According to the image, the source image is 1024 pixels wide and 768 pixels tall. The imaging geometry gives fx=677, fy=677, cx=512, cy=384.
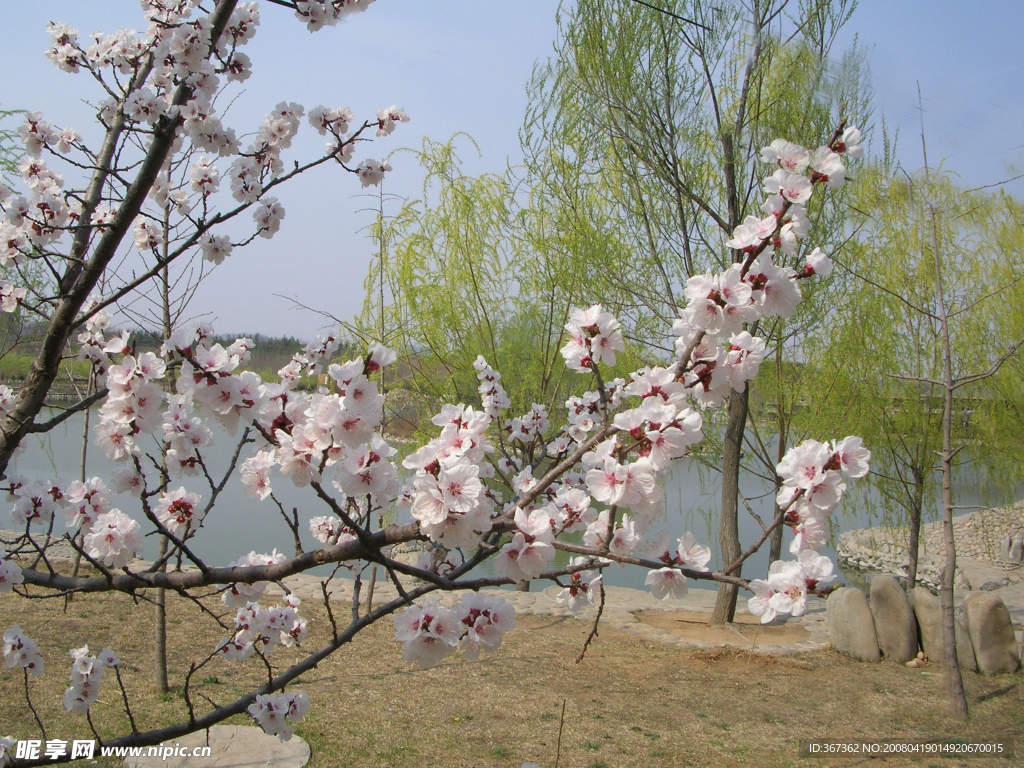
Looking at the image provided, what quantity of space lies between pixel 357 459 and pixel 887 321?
7424 millimetres

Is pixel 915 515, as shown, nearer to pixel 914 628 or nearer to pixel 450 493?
pixel 914 628

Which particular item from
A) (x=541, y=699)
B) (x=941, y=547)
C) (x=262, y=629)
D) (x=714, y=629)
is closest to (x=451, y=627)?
(x=262, y=629)

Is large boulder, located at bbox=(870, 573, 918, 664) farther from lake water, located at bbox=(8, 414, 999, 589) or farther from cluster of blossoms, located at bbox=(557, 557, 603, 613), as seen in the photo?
cluster of blossoms, located at bbox=(557, 557, 603, 613)

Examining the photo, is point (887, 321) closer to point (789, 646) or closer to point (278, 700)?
point (789, 646)

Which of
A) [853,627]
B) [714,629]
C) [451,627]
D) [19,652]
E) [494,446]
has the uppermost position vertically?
[494,446]

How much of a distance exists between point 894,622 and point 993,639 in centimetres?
66

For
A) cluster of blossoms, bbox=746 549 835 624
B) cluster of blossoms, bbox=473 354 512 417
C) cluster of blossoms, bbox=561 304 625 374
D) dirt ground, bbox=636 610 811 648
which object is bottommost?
dirt ground, bbox=636 610 811 648

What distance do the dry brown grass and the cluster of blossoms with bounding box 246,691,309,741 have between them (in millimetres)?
1081

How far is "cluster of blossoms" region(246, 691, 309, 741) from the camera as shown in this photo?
2230mm

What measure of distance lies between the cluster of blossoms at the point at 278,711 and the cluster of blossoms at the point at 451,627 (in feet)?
3.92

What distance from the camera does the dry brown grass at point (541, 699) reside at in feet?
11.6

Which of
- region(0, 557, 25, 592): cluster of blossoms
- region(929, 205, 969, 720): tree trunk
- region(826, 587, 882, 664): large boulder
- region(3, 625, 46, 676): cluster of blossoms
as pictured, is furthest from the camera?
region(826, 587, 882, 664): large boulder

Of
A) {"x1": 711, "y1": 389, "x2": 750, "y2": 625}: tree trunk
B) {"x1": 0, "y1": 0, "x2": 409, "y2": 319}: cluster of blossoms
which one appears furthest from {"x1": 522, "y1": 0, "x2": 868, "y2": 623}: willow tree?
{"x1": 0, "y1": 0, "x2": 409, "y2": 319}: cluster of blossoms

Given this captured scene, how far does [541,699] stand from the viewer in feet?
14.4
